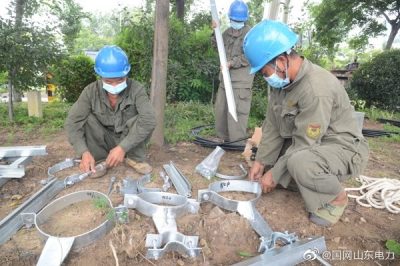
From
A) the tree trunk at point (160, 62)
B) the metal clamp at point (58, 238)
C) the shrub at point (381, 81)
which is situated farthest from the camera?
the shrub at point (381, 81)

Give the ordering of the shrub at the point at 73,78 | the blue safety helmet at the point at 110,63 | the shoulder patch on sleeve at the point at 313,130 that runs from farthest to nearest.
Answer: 1. the shrub at the point at 73,78
2. the blue safety helmet at the point at 110,63
3. the shoulder patch on sleeve at the point at 313,130

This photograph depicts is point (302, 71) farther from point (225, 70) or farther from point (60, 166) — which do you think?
point (60, 166)

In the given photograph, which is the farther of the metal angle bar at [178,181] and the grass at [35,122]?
the grass at [35,122]

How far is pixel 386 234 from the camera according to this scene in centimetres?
247

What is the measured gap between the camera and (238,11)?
14.0ft

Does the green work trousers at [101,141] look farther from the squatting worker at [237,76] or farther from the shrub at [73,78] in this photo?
the shrub at [73,78]

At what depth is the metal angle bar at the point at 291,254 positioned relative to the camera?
1922 mm

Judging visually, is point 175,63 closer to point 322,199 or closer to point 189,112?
point 189,112

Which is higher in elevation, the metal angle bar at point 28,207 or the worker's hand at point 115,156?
the worker's hand at point 115,156

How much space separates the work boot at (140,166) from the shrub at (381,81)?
780 centimetres

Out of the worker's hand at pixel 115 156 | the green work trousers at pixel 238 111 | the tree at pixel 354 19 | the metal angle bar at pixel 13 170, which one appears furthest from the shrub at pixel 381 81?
the metal angle bar at pixel 13 170

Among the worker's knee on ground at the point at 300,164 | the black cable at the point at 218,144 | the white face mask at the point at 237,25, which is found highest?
the white face mask at the point at 237,25

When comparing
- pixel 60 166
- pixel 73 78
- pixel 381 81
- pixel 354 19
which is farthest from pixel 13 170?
pixel 354 19

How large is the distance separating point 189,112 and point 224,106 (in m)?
2.19
